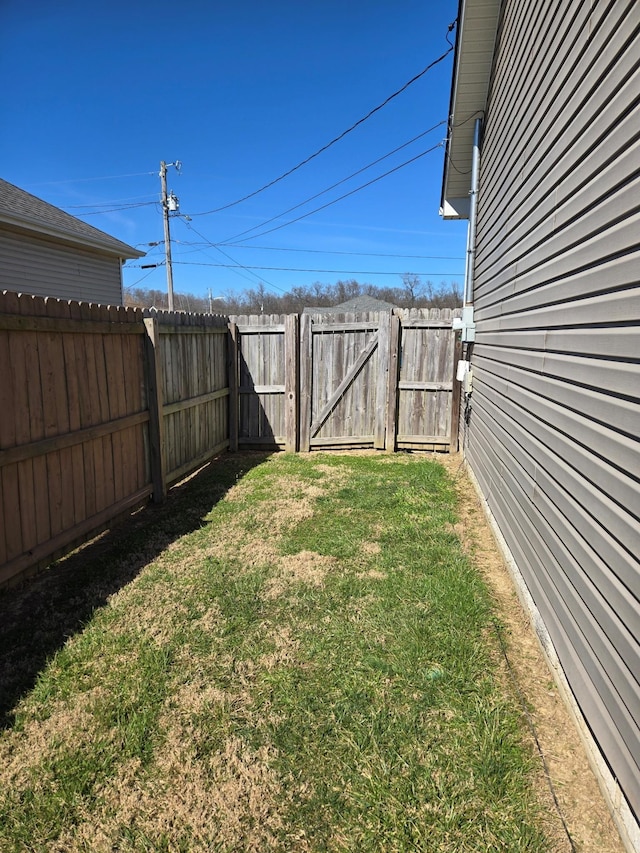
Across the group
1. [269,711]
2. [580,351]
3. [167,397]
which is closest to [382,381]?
[167,397]

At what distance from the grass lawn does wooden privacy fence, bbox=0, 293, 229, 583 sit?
16.8 inches

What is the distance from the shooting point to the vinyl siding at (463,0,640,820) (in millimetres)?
1562

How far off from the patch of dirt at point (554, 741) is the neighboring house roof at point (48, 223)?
929cm

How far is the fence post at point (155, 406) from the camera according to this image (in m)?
4.42

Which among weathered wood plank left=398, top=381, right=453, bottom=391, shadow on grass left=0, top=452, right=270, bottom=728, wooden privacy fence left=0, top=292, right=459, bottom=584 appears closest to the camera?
shadow on grass left=0, top=452, right=270, bottom=728

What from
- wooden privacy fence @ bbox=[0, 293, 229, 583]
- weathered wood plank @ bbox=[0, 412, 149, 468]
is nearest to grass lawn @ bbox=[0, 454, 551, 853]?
wooden privacy fence @ bbox=[0, 293, 229, 583]

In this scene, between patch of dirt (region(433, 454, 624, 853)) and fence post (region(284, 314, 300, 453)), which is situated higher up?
fence post (region(284, 314, 300, 453))

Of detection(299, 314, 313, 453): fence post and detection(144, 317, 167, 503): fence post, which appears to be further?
detection(299, 314, 313, 453): fence post

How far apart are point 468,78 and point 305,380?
402 cm

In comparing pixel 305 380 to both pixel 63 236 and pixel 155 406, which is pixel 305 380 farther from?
pixel 63 236

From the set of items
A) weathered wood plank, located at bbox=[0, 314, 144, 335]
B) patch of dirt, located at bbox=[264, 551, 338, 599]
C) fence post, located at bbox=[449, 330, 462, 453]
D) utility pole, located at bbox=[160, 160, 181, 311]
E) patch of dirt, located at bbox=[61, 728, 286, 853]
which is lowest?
patch of dirt, located at bbox=[61, 728, 286, 853]

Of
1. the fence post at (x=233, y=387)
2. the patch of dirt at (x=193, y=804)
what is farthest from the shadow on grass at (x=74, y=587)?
the fence post at (x=233, y=387)

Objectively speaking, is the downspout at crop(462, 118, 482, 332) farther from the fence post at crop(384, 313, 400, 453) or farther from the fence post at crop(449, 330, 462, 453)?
Result: the fence post at crop(384, 313, 400, 453)

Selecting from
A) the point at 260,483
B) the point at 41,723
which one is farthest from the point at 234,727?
the point at 260,483
